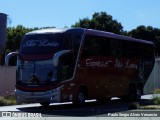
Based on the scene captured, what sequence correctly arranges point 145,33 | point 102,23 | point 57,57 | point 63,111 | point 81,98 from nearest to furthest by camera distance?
1. point 63,111
2. point 57,57
3. point 81,98
4. point 102,23
5. point 145,33

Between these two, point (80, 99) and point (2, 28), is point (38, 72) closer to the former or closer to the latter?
point (80, 99)

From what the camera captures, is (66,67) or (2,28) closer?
(66,67)

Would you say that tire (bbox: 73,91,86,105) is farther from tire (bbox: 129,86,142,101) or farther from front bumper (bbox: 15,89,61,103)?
tire (bbox: 129,86,142,101)

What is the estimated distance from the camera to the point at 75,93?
2294 centimetres

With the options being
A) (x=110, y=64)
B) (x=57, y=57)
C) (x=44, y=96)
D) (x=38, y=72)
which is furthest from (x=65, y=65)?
(x=110, y=64)

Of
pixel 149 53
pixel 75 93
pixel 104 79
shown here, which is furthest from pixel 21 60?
pixel 149 53

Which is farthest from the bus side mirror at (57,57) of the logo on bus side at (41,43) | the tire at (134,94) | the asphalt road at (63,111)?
the tire at (134,94)

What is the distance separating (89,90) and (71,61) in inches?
107

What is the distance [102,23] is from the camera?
73875 mm

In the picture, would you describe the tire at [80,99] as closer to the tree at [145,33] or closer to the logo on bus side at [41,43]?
the logo on bus side at [41,43]

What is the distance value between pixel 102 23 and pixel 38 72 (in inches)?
2073

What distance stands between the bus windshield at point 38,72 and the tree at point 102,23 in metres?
50.7

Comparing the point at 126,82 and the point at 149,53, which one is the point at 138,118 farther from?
the point at 149,53

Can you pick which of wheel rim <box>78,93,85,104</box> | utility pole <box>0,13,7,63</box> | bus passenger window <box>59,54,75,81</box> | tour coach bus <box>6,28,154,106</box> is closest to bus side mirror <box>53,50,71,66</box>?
tour coach bus <box>6,28,154,106</box>
